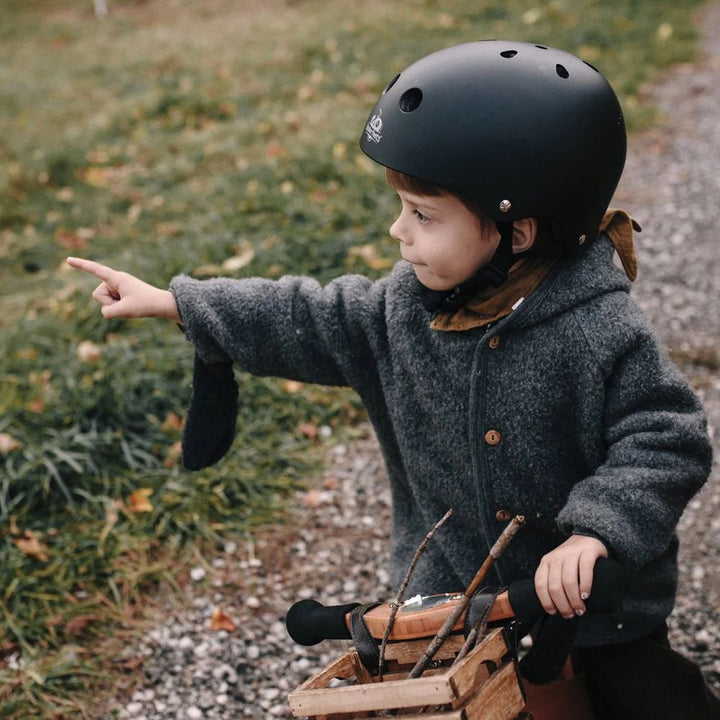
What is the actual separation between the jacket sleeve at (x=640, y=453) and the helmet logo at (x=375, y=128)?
2.05 ft

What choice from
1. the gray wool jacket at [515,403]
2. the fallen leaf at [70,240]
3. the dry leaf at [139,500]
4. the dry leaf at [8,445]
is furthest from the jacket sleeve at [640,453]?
the fallen leaf at [70,240]

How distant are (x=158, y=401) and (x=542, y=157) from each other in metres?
2.21

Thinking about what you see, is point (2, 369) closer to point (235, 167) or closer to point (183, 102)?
point (235, 167)

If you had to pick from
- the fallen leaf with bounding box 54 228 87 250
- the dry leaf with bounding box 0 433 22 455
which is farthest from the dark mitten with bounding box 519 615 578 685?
the fallen leaf with bounding box 54 228 87 250

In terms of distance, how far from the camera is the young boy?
6.06ft

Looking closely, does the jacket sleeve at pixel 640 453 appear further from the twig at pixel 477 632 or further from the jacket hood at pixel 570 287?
the twig at pixel 477 632

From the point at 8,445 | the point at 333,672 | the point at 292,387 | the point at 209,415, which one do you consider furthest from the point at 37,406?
the point at 333,672

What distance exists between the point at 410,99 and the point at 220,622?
1725 mm

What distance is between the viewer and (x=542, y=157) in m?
1.90

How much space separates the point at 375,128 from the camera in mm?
2041

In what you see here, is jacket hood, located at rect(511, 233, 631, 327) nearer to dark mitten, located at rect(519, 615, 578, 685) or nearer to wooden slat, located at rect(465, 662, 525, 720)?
dark mitten, located at rect(519, 615, 578, 685)

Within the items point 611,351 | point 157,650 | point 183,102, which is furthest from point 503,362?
point 183,102

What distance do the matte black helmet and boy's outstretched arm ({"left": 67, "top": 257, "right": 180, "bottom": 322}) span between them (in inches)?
23.2

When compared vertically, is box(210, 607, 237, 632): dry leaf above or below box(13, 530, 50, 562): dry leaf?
below
